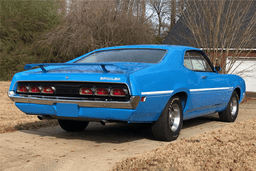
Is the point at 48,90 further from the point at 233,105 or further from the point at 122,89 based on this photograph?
the point at 233,105

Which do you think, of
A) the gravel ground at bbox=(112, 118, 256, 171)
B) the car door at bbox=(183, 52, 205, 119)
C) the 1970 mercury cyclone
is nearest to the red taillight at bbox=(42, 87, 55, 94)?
the 1970 mercury cyclone

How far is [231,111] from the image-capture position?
24.0 feet

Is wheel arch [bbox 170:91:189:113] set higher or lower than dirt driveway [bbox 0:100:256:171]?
higher

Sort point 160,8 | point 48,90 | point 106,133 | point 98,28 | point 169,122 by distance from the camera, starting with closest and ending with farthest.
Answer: point 48,90, point 169,122, point 106,133, point 98,28, point 160,8

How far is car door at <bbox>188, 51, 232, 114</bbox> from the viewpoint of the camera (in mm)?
5887

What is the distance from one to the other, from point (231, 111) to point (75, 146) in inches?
158

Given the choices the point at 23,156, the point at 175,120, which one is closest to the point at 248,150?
the point at 175,120

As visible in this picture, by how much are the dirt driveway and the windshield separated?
4.23 ft

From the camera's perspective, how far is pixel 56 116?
4699 millimetres

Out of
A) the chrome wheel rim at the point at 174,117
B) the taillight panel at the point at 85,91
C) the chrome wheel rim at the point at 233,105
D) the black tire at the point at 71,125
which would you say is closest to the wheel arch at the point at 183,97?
the chrome wheel rim at the point at 174,117

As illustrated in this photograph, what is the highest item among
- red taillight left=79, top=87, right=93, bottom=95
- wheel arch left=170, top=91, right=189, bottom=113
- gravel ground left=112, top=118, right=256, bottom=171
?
red taillight left=79, top=87, right=93, bottom=95

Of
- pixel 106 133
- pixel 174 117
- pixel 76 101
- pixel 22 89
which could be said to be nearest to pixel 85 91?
pixel 76 101

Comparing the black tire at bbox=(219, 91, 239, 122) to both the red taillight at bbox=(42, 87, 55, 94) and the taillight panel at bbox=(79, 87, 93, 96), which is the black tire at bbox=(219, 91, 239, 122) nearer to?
the taillight panel at bbox=(79, 87, 93, 96)

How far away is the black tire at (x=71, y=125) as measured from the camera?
5.86 m
